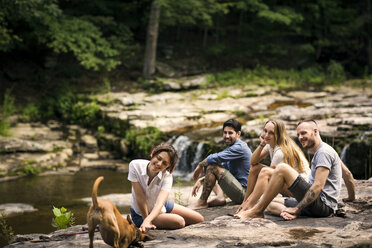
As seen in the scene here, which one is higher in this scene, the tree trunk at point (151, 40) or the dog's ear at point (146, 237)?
the tree trunk at point (151, 40)

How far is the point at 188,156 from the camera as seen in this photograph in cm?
1009

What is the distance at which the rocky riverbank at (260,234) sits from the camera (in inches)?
146

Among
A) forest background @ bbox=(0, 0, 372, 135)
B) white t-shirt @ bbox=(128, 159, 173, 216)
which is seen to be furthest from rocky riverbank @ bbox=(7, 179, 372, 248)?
forest background @ bbox=(0, 0, 372, 135)

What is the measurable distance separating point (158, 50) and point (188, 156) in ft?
30.5

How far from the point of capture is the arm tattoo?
422 cm

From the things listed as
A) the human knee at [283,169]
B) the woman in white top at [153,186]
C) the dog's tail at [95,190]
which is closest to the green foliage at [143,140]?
the woman in white top at [153,186]

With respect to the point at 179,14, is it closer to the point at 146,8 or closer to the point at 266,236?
the point at 146,8

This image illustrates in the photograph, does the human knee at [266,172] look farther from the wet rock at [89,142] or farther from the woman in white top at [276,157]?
the wet rock at [89,142]

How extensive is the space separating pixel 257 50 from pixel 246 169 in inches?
488

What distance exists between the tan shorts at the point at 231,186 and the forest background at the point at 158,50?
8729 millimetres

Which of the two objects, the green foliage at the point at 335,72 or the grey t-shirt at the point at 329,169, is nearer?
the grey t-shirt at the point at 329,169

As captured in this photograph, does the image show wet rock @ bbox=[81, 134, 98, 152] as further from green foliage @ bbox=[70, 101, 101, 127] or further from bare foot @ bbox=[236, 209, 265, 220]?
bare foot @ bbox=[236, 209, 265, 220]

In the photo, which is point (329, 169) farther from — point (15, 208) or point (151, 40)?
point (151, 40)

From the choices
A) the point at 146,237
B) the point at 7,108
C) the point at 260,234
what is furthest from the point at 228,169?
the point at 7,108
